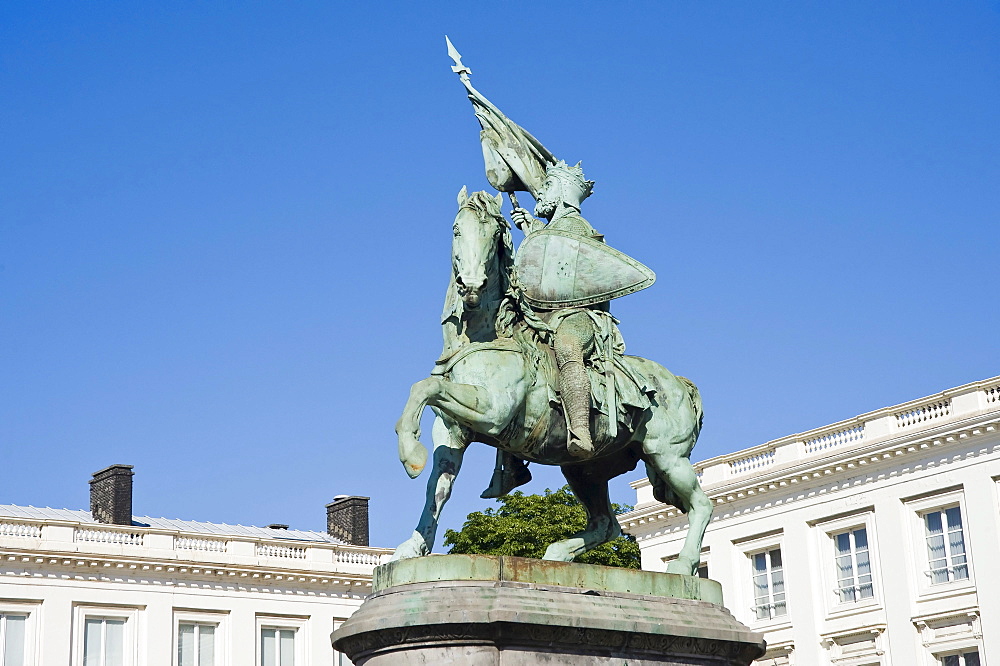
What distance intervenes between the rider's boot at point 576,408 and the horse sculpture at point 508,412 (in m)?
0.10

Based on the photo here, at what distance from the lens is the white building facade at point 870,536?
4756cm

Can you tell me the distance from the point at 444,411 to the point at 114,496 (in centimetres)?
5045

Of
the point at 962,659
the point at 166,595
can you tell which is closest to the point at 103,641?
the point at 166,595

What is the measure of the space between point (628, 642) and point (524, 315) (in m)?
3.14

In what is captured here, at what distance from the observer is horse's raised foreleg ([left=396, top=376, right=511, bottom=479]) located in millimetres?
14484

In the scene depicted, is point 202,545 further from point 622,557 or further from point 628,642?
point 628,642

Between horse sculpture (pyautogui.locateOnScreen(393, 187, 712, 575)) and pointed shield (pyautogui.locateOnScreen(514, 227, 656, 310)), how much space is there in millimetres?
699

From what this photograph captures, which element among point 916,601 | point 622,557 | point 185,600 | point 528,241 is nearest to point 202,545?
point 185,600

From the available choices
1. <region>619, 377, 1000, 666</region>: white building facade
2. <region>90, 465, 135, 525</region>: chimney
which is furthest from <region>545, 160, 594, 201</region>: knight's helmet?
<region>90, 465, 135, 525</region>: chimney

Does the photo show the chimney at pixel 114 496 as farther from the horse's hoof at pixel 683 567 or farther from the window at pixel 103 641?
the horse's hoof at pixel 683 567

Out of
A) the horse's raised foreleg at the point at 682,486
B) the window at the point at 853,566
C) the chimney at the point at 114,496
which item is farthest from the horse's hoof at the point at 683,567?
the chimney at the point at 114,496

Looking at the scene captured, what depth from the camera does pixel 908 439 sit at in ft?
161

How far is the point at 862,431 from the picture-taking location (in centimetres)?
5150

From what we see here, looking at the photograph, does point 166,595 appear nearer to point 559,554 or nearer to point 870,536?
point 870,536
